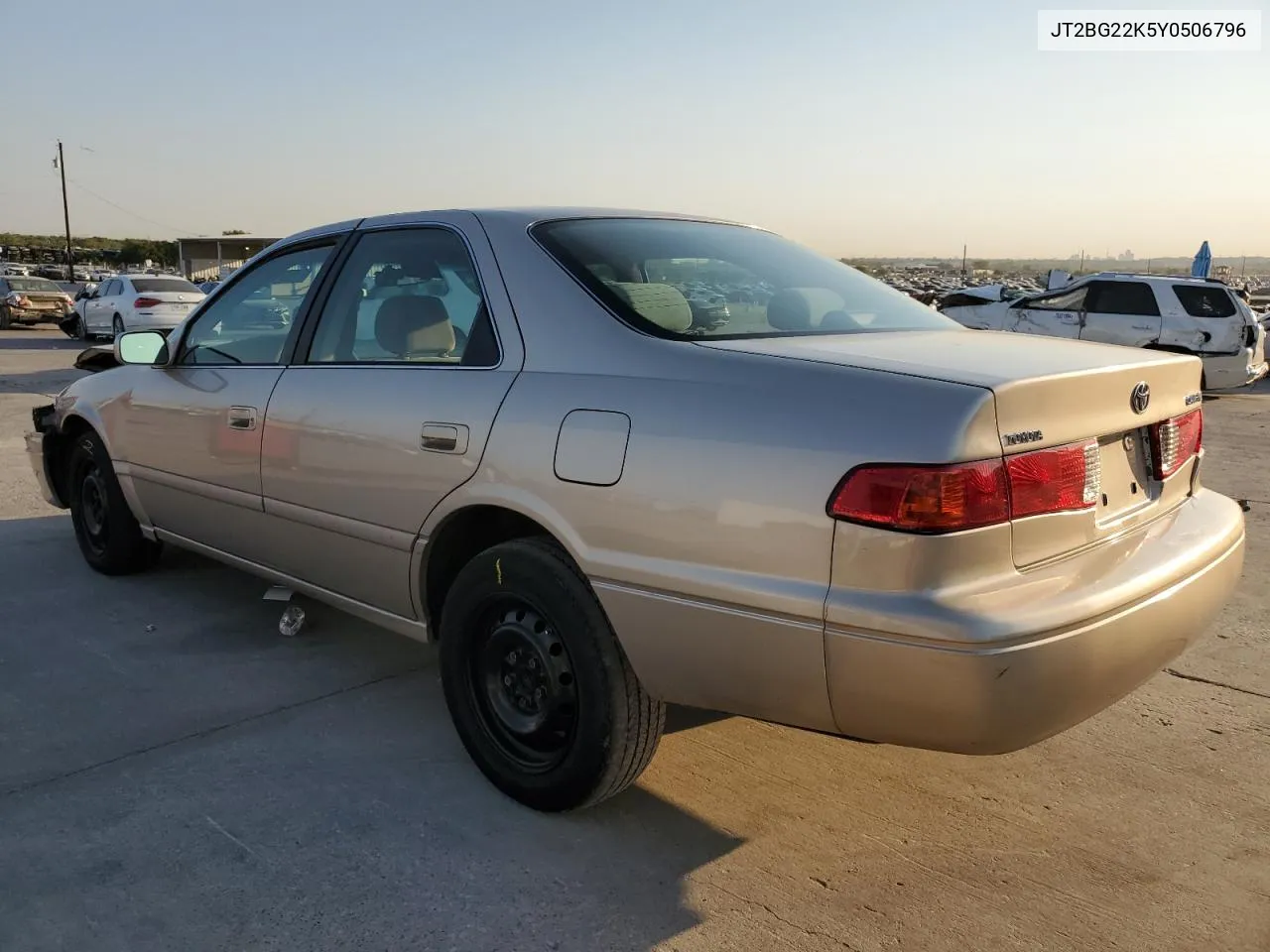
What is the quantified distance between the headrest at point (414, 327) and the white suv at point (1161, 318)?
12.1 m

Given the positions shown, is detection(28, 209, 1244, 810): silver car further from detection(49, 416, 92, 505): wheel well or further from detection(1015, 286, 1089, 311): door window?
detection(1015, 286, 1089, 311): door window

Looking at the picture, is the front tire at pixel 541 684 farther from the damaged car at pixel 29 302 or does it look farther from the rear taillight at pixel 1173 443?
the damaged car at pixel 29 302

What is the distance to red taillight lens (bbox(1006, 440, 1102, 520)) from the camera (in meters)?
2.16

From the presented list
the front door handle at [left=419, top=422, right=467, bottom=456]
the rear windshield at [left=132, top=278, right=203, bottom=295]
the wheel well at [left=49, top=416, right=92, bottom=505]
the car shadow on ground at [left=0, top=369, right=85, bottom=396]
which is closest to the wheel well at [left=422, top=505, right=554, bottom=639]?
the front door handle at [left=419, top=422, right=467, bottom=456]

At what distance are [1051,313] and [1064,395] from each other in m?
13.2

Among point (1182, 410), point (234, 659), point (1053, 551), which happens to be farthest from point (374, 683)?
point (1182, 410)

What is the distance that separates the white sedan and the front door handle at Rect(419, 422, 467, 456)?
18232 millimetres

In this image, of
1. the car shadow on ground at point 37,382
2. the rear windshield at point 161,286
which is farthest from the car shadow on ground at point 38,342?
the car shadow on ground at point 37,382

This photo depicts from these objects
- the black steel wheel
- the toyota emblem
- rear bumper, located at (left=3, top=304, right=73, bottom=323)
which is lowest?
the black steel wheel

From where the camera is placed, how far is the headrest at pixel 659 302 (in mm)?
2695

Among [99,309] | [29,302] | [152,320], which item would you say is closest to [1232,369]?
[152,320]

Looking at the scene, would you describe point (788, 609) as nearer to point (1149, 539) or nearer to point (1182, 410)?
point (1149, 539)

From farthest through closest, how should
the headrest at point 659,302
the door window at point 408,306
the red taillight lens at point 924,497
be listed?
the door window at point 408,306, the headrest at point 659,302, the red taillight lens at point 924,497

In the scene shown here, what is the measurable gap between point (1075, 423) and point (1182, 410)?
2.36ft
